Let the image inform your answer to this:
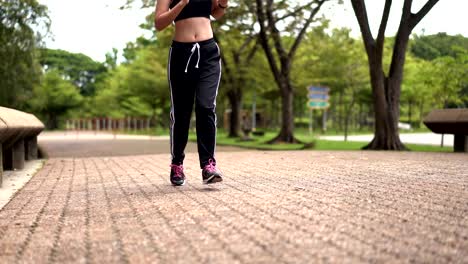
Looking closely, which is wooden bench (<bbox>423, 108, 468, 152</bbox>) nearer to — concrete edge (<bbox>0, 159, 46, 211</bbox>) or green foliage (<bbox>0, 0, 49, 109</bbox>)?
concrete edge (<bbox>0, 159, 46, 211</bbox>)

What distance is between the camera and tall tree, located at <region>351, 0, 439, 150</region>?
12.3m

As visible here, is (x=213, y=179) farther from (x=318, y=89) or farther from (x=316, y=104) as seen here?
(x=318, y=89)

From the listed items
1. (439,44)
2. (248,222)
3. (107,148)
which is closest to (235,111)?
(107,148)

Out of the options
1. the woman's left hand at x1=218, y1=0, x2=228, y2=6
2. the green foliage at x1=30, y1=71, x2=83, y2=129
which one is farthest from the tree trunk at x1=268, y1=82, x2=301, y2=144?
the green foliage at x1=30, y1=71, x2=83, y2=129

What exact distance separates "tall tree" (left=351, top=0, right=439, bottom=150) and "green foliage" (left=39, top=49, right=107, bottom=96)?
58.3m

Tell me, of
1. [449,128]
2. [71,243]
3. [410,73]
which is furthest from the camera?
[410,73]

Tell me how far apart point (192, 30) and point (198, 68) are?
317 mm

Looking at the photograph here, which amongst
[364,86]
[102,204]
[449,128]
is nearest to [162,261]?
[102,204]

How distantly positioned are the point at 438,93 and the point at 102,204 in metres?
14.0

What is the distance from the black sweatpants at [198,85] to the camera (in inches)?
172

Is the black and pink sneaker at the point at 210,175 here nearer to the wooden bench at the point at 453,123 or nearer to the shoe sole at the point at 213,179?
the shoe sole at the point at 213,179

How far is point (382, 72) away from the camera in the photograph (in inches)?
495

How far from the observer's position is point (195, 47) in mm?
4336

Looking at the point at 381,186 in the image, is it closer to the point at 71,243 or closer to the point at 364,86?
the point at 71,243
